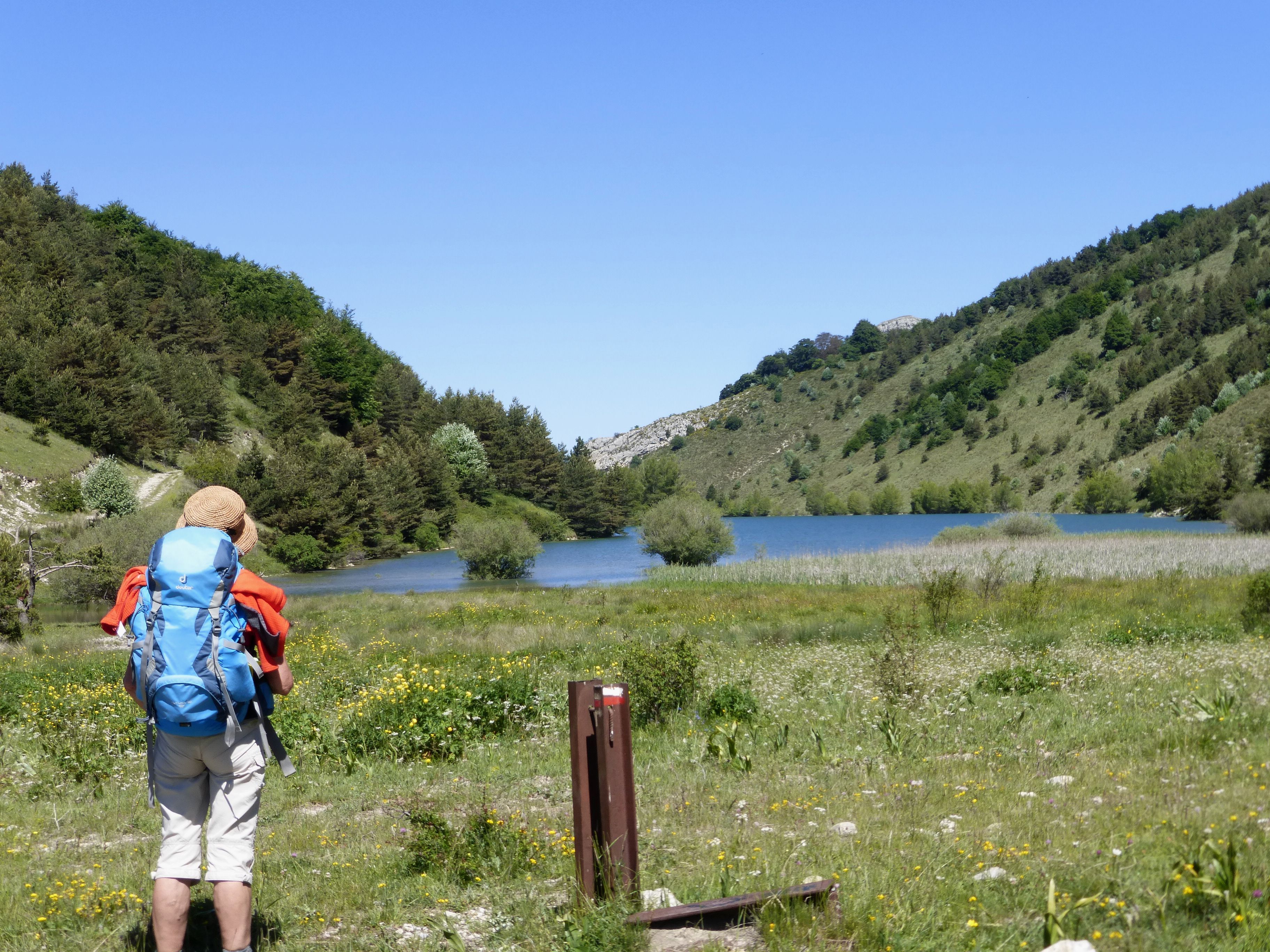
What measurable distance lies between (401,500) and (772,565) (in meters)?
44.5

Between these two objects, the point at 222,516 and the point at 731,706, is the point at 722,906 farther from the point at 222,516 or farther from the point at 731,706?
the point at 731,706

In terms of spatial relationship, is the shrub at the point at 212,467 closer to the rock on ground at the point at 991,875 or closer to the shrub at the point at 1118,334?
the rock on ground at the point at 991,875

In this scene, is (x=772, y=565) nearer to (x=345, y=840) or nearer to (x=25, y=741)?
(x=25, y=741)

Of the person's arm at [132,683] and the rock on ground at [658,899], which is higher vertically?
the person's arm at [132,683]

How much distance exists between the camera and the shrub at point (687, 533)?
56.9 m

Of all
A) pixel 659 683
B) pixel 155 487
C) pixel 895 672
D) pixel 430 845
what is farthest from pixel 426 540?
pixel 430 845

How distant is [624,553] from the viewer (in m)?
79.5

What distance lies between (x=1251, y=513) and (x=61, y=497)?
228 ft

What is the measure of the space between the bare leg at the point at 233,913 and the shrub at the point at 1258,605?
18793mm

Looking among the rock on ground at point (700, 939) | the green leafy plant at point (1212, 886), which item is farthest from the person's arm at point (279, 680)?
the green leafy plant at point (1212, 886)

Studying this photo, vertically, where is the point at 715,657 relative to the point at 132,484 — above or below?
below

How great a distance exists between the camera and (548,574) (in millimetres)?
59656

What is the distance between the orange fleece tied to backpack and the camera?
406 cm

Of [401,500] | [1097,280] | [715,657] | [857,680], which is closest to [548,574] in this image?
[401,500]
